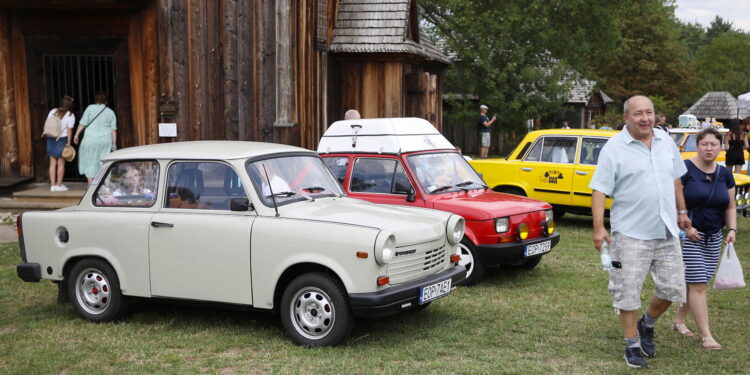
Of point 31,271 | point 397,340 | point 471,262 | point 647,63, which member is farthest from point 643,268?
point 647,63

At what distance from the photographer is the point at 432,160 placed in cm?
915

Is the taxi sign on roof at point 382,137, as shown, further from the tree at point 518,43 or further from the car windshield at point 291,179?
the tree at point 518,43

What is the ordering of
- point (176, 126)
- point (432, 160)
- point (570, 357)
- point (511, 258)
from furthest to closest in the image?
point (176, 126) < point (432, 160) < point (511, 258) < point (570, 357)

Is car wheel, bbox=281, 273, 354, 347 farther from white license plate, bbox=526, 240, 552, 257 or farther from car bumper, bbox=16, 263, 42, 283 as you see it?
white license plate, bbox=526, 240, 552, 257

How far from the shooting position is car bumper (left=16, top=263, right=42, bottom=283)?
698cm

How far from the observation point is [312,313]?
20.0 ft

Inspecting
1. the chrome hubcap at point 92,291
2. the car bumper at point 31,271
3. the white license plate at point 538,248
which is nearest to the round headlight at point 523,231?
the white license plate at point 538,248

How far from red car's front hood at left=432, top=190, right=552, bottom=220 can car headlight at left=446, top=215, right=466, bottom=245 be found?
4.33 feet

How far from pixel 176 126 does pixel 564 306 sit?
27.3 ft

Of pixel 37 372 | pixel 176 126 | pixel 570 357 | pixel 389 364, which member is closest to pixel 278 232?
pixel 389 364

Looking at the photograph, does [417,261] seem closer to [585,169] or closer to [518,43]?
[585,169]

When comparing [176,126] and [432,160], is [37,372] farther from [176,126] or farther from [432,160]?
[176,126]

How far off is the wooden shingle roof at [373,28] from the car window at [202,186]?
11005 mm

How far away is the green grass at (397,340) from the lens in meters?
5.65
